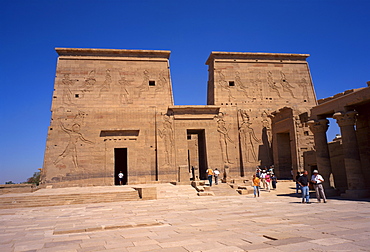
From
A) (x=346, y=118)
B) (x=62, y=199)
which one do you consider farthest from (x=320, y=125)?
(x=62, y=199)

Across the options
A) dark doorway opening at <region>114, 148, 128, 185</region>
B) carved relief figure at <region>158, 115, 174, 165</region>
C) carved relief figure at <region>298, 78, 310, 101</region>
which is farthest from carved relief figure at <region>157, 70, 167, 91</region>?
carved relief figure at <region>298, 78, 310, 101</region>

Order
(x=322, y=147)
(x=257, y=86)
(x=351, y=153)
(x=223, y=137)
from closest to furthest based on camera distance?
(x=351, y=153) < (x=322, y=147) < (x=223, y=137) < (x=257, y=86)

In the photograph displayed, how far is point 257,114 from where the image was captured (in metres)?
22.3

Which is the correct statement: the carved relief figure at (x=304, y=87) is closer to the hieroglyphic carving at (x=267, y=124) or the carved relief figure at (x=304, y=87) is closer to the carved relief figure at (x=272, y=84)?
the carved relief figure at (x=272, y=84)

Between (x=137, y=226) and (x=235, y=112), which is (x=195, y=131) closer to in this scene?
(x=235, y=112)

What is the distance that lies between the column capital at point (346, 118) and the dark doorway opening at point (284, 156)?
30.1 feet

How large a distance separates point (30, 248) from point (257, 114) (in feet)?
63.9

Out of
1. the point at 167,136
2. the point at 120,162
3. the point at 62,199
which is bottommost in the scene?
the point at 62,199

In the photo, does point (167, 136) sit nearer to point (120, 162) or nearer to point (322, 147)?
point (120, 162)

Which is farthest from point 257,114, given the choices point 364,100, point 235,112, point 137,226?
point 137,226

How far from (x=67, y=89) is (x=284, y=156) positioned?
52.7 feet

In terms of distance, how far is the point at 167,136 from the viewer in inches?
831

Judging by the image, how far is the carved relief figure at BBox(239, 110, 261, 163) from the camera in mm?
21470

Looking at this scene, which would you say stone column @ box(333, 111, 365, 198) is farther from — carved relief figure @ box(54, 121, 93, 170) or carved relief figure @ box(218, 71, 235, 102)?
carved relief figure @ box(54, 121, 93, 170)
